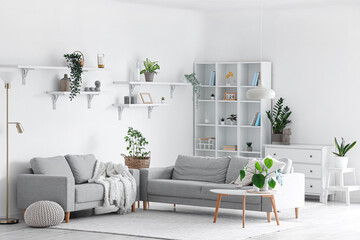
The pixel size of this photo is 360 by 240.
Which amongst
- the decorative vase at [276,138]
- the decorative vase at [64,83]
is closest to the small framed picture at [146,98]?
the decorative vase at [64,83]

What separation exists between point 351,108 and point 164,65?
115 inches

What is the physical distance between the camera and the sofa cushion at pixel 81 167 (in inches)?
347

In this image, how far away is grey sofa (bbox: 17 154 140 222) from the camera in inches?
320

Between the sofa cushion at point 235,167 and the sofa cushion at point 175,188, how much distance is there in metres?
0.39

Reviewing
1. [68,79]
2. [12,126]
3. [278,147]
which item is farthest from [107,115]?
[278,147]

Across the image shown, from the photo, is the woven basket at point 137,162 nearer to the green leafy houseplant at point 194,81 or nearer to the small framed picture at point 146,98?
the small framed picture at point 146,98

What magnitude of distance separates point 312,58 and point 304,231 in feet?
12.4

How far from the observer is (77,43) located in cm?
948

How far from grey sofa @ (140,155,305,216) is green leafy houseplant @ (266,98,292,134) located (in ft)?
5.71

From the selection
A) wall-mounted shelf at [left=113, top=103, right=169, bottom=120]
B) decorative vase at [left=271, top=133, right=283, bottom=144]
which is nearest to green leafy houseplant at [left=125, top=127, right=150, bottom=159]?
wall-mounted shelf at [left=113, top=103, right=169, bottom=120]

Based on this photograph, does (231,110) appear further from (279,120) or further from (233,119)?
(279,120)

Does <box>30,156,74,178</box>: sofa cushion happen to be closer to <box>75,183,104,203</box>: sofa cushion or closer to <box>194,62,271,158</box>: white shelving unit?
<box>75,183,104,203</box>: sofa cushion

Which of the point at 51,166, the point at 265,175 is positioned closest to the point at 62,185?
the point at 51,166

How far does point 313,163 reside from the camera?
10.2 m
